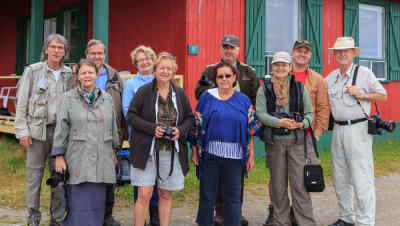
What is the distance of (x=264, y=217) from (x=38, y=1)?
6164mm

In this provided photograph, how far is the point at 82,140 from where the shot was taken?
152 inches

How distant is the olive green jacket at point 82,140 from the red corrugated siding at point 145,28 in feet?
14.5

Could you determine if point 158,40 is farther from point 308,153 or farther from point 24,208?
point 308,153

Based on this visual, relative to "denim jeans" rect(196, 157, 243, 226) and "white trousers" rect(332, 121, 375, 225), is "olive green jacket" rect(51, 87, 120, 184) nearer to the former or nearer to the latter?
"denim jeans" rect(196, 157, 243, 226)

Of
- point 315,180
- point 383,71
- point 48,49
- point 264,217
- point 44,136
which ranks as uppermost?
point 383,71

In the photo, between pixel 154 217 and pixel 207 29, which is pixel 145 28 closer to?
pixel 207 29

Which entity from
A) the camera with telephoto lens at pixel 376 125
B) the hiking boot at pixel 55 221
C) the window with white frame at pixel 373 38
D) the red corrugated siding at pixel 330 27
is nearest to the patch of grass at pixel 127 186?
the hiking boot at pixel 55 221

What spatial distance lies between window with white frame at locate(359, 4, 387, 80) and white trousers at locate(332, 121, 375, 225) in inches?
285

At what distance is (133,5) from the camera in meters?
9.41

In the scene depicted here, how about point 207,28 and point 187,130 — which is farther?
point 207,28

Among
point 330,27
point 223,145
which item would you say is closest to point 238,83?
point 223,145

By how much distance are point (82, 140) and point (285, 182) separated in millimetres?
2073

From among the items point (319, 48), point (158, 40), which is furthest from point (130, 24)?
point (319, 48)

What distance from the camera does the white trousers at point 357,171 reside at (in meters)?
4.58
